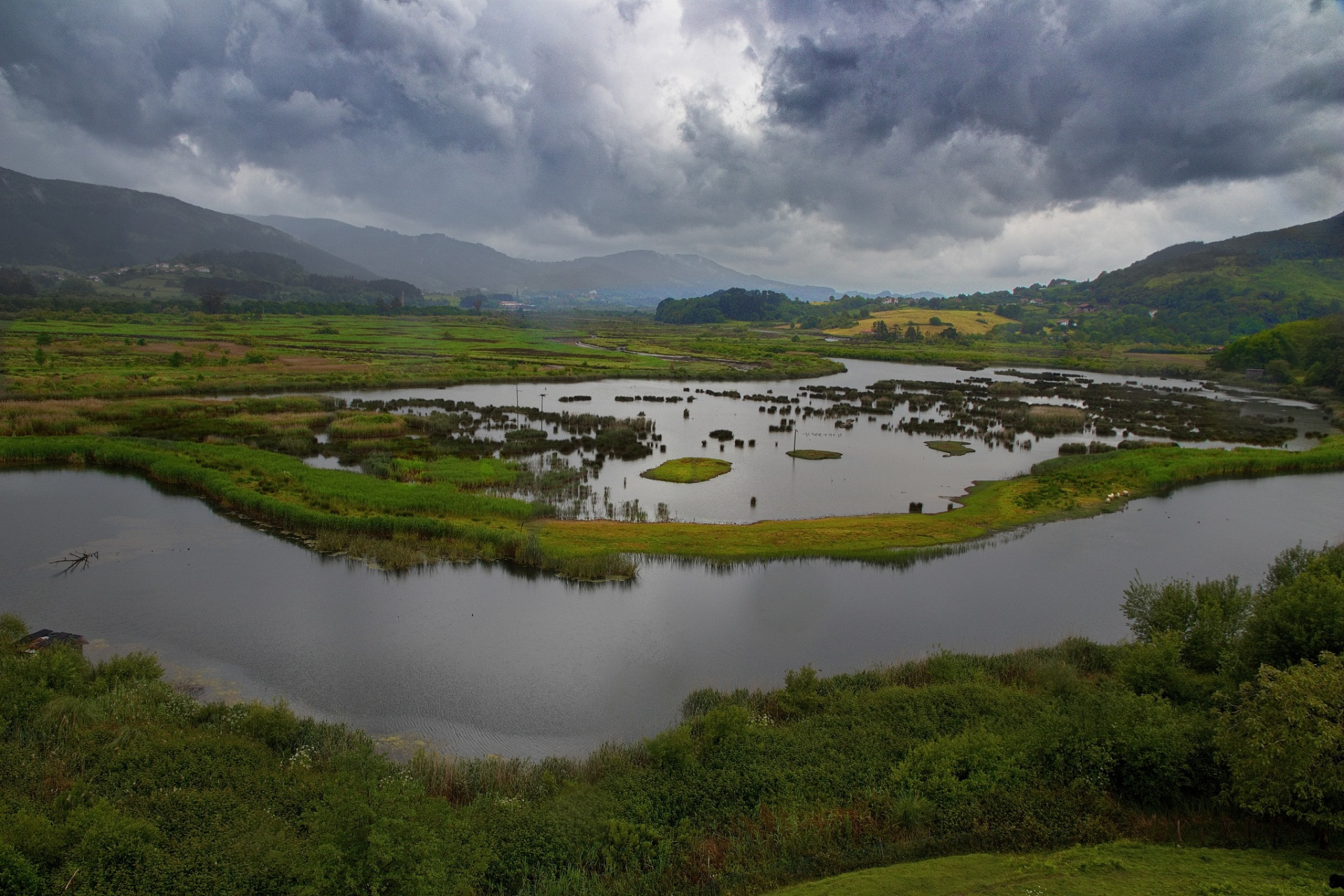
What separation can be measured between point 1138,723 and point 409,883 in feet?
37.1

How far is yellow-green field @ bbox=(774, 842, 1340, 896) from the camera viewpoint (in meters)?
8.48

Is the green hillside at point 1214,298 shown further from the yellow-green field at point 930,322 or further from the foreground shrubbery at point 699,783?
the foreground shrubbery at point 699,783

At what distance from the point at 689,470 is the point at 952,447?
1871cm

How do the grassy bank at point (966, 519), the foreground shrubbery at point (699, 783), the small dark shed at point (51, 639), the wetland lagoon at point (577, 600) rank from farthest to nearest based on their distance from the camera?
the grassy bank at point (966, 519), the small dark shed at point (51, 639), the wetland lagoon at point (577, 600), the foreground shrubbery at point (699, 783)

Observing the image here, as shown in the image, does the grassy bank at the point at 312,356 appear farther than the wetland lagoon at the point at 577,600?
Yes

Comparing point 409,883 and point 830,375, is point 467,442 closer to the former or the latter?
point 409,883

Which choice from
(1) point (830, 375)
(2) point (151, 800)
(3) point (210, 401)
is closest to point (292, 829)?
(2) point (151, 800)

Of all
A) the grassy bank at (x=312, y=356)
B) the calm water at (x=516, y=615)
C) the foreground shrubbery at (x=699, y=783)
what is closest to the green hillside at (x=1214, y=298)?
the grassy bank at (x=312, y=356)

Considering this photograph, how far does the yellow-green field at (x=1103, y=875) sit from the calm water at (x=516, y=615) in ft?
19.8

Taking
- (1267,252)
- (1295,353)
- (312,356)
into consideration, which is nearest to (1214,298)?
(1267,252)

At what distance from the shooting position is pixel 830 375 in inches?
3317

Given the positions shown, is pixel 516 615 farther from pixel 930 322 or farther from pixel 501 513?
pixel 930 322

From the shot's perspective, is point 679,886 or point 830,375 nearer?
point 679,886

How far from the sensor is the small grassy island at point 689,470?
33781 mm
